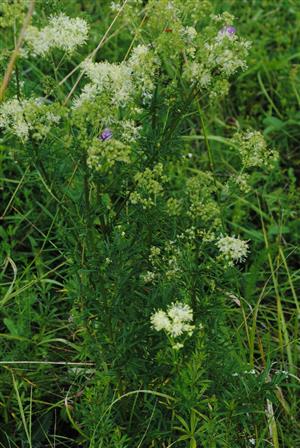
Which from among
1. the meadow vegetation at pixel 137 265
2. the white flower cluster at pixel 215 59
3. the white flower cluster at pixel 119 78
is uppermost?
the white flower cluster at pixel 215 59

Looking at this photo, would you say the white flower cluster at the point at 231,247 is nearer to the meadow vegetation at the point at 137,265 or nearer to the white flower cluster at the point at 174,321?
the meadow vegetation at the point at 137,265

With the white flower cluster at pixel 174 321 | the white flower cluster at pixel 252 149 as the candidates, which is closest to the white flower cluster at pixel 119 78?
the white flower cluster at pixel 252 149

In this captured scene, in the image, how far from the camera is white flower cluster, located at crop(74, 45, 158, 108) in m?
2.08

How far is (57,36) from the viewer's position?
212 centimetres

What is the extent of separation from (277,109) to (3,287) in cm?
205

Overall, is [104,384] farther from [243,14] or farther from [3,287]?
[243,14]

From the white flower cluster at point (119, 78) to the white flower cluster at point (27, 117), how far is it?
9 cm

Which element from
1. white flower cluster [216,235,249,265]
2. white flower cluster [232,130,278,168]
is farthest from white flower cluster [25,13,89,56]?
white flower cluster [216,235,249,265]

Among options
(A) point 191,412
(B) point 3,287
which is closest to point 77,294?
(A) point 191,412

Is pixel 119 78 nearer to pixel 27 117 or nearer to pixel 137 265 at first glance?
pixel 27 117

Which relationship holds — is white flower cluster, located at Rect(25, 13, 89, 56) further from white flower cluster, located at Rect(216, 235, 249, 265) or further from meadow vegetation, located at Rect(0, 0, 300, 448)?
white flower cluster, located at Rect(216, 235, 249, 265)

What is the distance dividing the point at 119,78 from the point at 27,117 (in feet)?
0.90

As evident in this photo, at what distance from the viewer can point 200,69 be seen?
2.12 m

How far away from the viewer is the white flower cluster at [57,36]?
2.10m
